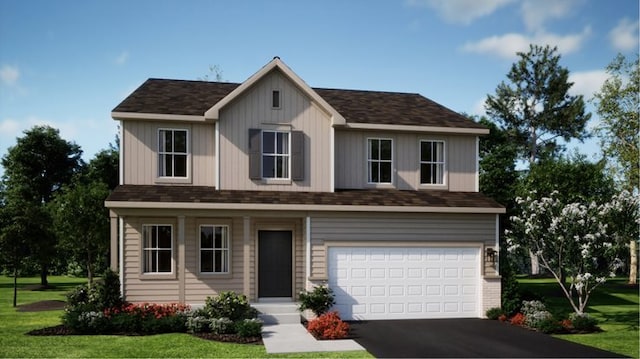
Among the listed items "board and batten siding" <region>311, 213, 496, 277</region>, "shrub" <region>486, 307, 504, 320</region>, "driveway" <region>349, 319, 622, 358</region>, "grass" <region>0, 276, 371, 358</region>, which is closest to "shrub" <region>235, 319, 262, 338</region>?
"grass" <region>0, 276, 371, 358</region>

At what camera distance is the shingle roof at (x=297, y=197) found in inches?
653

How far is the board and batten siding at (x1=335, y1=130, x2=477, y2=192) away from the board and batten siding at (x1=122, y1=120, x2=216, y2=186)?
432cm

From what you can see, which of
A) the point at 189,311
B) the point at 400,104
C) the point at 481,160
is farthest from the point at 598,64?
the point at 189,311

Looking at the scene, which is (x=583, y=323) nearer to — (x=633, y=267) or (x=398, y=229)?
(x=398, y=229)

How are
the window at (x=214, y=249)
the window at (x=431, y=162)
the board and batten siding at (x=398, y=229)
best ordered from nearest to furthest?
the board and batten siding at (x=398, y=229), the window at (x=214, y=249), the window at (x=431, y=162)

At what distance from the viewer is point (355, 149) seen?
63.1 feet

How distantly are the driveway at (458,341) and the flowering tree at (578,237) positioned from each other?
2810 mm

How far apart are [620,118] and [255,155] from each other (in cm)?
2405

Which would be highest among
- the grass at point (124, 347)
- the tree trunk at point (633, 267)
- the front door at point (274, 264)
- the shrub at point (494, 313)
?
the front door at point (274, 264)

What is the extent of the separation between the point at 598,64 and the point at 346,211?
76.7 feet

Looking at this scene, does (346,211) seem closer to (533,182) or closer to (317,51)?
(317,51)

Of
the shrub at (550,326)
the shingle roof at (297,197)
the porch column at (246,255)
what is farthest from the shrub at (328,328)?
the shrub at (550,326)

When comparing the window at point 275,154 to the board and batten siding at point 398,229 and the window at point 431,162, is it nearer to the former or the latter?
the board and batten siding at point 398,229

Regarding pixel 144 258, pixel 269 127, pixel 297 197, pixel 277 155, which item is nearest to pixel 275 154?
pixel 277 155
